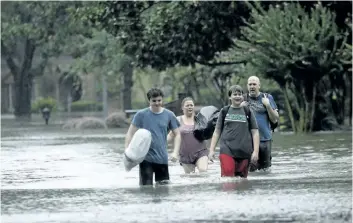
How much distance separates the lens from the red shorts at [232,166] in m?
16.1

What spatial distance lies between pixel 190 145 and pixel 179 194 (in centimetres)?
368

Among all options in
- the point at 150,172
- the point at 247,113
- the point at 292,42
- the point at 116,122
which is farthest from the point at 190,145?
the point at 116,122

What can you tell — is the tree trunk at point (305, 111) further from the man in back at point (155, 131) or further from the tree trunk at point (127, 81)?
the tree trunk at point (127, 81)

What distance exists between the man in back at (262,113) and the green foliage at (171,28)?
20.5 m

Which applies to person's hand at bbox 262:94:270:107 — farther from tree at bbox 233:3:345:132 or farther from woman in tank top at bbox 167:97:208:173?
tree at bbox 233:3:345:132

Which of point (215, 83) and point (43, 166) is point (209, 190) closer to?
point (43, 166)

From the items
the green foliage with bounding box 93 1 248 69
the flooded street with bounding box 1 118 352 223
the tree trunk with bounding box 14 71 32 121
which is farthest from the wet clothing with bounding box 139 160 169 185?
the tree trunk with bounding box 14 71 32 121

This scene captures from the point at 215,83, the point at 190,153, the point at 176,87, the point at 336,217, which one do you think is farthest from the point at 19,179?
the point at 176,87

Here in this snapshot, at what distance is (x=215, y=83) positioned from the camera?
52938 mm

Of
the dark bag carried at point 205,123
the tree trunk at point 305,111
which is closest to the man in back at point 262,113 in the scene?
the dark bag carried at point 205,123

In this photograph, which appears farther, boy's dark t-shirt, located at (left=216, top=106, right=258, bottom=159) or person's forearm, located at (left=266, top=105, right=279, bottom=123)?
person's forearm, located at (left=266, top=105, right=279, bottom=123)

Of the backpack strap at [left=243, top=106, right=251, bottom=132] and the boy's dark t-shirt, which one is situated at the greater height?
the backpack strap at [left=243, top=106, right=251, bottom=132]

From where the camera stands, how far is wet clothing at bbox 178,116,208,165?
17688mm

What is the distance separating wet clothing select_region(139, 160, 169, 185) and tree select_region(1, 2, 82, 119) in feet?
143
